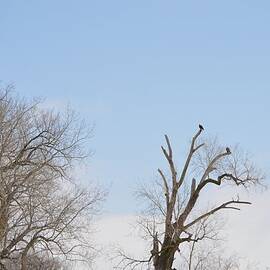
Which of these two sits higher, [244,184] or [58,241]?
[244,184]

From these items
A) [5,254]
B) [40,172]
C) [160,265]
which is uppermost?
[40,172]

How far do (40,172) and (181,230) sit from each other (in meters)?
6.98

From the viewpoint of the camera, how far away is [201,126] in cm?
2881

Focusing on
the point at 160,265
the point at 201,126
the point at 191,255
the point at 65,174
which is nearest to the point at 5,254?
the point at 65,174

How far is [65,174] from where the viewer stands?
28.5 meters

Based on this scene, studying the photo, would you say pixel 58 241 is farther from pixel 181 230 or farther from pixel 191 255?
pixel 191 255

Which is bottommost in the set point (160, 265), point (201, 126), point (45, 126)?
point (160, 265)

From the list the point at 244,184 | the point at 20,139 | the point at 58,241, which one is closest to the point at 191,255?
the point at 244,184

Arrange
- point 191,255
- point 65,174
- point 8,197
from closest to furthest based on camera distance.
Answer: point 8,197 < point 65,174 < point 191,255

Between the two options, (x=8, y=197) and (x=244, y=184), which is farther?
(x=244, y=184)

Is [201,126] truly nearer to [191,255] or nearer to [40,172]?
[40,172]

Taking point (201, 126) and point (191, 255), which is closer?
point (201, 126)

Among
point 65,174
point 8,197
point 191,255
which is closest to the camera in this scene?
point 8,197

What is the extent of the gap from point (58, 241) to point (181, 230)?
5.71 metres
